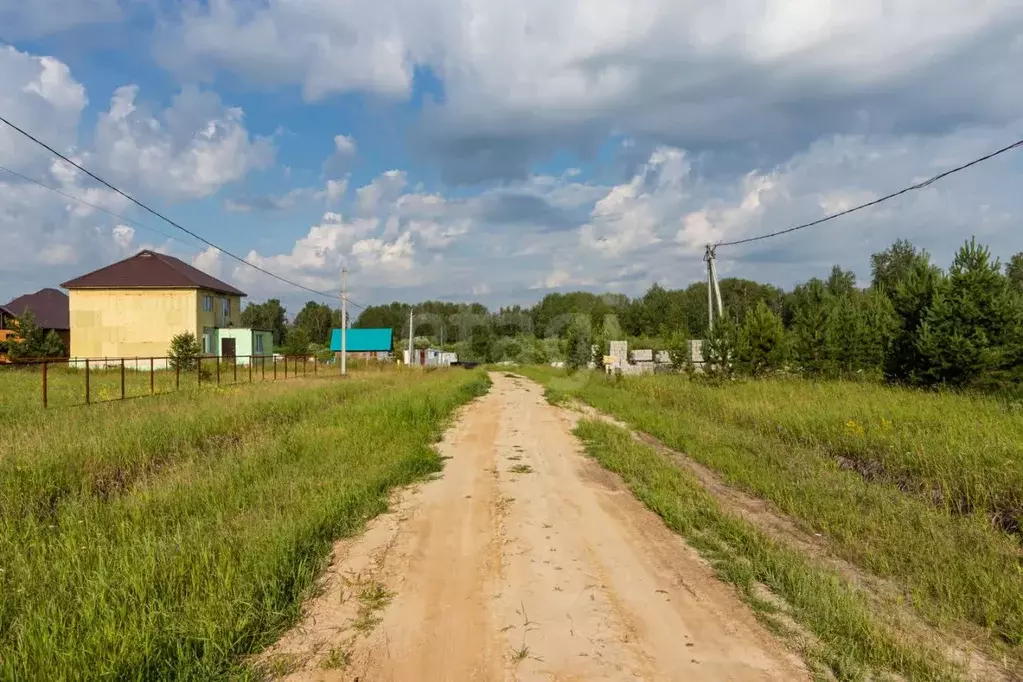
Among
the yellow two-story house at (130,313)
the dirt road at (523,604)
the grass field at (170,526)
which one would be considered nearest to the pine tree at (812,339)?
the grass field at (170,526)

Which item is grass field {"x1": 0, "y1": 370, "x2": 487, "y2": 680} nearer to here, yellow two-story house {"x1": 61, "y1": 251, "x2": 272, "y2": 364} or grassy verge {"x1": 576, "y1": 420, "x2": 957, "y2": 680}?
grassy verge {"x1": 576, "y1": 420, "x2": 957, "y2": 680}

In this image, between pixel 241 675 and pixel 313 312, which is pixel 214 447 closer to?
pixel 241 675

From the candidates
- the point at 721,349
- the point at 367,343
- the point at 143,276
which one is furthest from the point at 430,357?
the point at 721,349

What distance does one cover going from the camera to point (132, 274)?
131ft

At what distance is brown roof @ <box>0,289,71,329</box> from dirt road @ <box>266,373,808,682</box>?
5544 cm

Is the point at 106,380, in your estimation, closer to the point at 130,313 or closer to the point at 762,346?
the point at 130,313

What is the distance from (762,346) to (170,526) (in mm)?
23581

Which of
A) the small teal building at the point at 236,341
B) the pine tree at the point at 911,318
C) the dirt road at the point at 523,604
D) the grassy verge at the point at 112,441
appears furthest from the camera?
the small teal building at the point at 236,341

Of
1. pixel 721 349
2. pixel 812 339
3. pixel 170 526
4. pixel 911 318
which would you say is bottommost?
pixel 170 526

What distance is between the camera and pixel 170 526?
6.11m

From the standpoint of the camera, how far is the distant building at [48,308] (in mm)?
49062

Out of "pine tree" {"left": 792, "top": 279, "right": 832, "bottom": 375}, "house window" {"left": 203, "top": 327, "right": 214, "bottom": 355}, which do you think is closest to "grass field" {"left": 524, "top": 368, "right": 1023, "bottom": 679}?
"pine tree" {"left": 792, "top": 279, "right": 832, "bottom": 375}

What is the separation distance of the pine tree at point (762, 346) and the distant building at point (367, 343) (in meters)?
42.3

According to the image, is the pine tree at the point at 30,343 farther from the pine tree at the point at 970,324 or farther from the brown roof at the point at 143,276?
the pine tree at the point at 970,324
